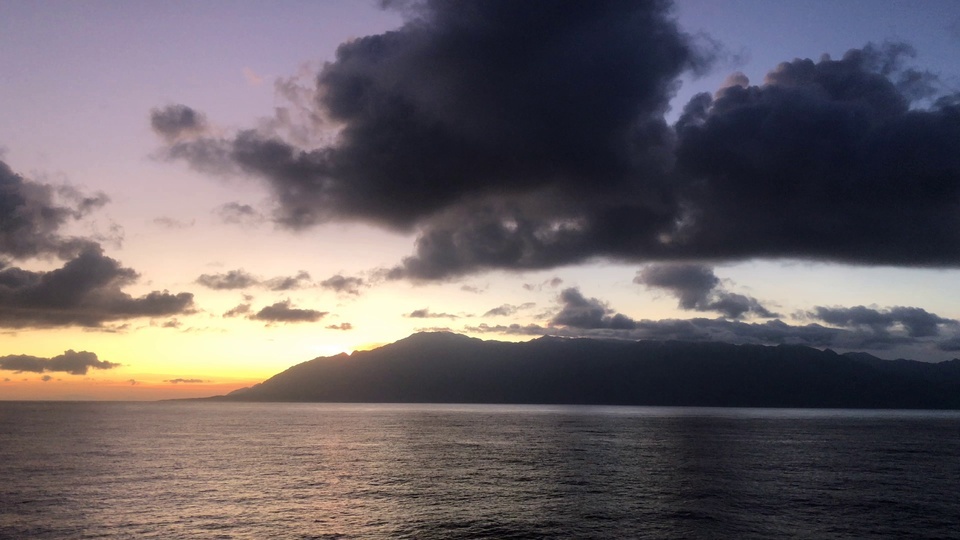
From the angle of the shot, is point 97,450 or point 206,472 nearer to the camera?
point 206,472

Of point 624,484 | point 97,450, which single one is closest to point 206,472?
→ point 97,450

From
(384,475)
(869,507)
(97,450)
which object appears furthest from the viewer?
(97,450)

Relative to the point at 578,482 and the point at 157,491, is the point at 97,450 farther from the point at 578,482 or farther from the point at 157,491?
the point at 578,482

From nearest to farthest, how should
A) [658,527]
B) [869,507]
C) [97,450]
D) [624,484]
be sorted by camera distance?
1. [658,527]
2. [869,507]
3. [624,484]
4. [97,450]

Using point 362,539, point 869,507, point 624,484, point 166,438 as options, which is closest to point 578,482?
point 624,484

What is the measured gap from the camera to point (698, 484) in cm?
8812

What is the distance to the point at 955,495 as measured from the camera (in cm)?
8231

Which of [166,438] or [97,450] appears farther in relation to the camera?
[166,438]

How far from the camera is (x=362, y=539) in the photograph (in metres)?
57.0

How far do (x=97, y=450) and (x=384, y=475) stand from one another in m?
71.8

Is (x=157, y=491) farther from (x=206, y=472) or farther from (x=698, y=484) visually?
(x=698, y=484)

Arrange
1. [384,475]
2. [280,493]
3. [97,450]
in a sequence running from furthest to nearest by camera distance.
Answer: [97,450], [384,475], [280,493]

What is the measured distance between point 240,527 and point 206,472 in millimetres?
41474

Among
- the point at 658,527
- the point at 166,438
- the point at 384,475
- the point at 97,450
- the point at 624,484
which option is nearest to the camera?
the point at 658,527
